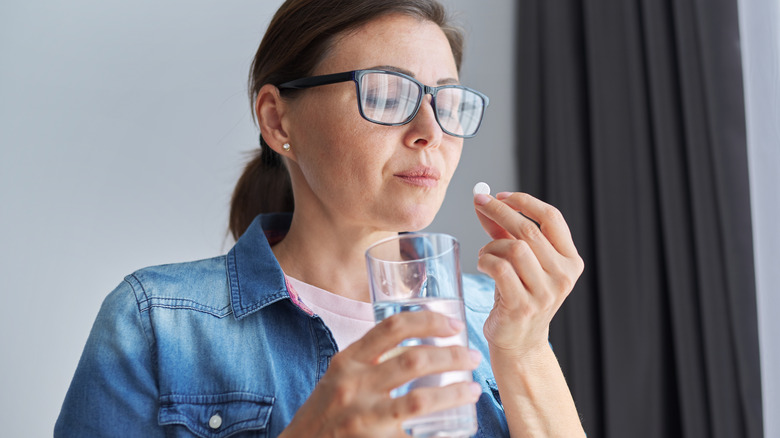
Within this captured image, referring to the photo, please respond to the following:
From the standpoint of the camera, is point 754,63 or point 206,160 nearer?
point 754,63

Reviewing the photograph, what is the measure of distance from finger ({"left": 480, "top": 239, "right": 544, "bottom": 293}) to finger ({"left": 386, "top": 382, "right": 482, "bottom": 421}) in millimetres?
312

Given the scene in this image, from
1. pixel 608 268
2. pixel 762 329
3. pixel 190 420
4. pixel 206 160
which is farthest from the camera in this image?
pixel 206 160

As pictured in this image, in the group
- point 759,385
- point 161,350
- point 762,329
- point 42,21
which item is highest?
point 42,21

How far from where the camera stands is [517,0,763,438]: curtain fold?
1574 millimetres

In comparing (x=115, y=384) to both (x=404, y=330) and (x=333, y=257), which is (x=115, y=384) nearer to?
(x=333, y=257)

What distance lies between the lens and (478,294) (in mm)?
1458

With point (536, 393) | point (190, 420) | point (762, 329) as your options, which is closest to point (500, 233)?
point (536, 393)

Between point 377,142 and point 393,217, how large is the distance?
13 centimetres

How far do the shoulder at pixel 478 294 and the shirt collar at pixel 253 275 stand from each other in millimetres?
385

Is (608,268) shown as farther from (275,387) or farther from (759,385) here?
(275,387)

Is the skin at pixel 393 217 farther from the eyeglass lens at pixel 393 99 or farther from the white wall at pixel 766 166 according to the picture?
the white wall at pixel 766 166

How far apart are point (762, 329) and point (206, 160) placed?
158 cm

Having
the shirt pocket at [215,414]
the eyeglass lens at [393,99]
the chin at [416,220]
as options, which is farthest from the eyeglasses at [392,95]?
the shirt pocket at [215,414]

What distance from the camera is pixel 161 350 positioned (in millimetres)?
1102
